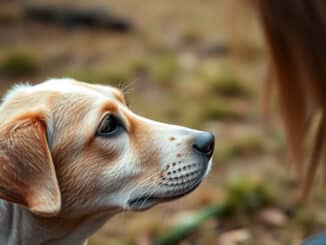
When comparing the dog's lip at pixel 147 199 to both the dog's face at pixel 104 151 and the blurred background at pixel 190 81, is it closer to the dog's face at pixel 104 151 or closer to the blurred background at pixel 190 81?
the dog's face at pixel 104 151

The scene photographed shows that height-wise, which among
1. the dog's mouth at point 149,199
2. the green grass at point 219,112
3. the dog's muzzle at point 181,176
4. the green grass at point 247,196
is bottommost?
the green grass at point 247,196

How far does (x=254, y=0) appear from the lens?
2119mm

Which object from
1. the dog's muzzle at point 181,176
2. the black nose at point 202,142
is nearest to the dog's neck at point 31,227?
the dog's muzzle at point 181,176

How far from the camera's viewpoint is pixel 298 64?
7.50 feet

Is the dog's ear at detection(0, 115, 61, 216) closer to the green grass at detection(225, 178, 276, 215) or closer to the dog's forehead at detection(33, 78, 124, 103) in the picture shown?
the dog's forehead at detection(33, 78, 124, 103)

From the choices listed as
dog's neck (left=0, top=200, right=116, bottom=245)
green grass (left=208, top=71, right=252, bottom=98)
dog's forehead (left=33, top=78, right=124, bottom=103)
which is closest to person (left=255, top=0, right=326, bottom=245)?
dog's forehead (left=33, top=78, right=124, bottom=103)

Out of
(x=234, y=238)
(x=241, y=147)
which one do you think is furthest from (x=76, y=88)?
(x=241, y=147)

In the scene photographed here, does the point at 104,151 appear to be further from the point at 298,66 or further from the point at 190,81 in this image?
the point at 190,81

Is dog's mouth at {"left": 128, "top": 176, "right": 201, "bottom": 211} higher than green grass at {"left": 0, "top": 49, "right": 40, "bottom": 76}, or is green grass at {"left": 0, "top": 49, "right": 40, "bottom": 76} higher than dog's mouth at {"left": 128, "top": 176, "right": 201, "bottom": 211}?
dog's mouth at {"left": 128, "top": 176, "right": 201, "bottom": 211}

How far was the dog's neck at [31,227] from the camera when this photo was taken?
1.60 metres

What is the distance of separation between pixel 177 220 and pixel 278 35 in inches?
36.4

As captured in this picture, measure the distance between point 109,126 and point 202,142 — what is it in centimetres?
22

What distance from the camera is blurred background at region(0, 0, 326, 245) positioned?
2783 millimetres

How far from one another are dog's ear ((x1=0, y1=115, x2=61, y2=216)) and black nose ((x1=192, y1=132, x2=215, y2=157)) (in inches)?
13.1
